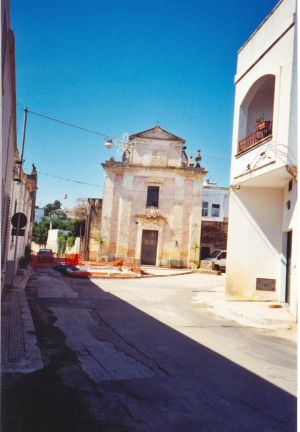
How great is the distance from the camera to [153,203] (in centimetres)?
3055

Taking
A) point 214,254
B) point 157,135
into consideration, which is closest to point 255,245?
point 214,254

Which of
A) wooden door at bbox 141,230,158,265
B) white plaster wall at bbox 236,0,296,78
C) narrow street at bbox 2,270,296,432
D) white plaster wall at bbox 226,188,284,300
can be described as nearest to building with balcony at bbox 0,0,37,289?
narrow street at bbox 2,270,296,432

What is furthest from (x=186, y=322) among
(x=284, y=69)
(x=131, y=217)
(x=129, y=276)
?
(x=131, y=217)

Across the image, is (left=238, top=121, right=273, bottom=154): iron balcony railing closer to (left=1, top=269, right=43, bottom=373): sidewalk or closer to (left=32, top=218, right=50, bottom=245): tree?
(left=1, top=269, right=43, bottom=373): sidewalk

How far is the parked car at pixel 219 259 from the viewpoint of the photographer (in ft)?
94.0

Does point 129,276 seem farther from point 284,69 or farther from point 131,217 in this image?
point 284,69

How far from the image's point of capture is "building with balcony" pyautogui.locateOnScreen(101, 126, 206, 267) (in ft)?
97.6

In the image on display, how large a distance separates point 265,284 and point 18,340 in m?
9.20

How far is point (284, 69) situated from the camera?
33.8 feet

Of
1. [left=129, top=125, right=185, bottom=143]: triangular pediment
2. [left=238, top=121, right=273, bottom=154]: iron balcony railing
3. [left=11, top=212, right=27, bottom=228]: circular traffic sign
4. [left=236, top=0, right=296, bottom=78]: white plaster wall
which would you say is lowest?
[left=11, top=212, right=27, bottom=228]: circular traffic sign

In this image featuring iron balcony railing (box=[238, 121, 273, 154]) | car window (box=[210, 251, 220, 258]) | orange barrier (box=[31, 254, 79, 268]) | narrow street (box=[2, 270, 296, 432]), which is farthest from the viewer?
car window (box=[210, 251, 220, 258])

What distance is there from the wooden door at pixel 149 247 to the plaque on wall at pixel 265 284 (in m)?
17.3

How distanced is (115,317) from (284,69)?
27.4 feet

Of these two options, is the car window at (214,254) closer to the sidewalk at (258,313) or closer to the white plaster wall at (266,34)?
the sidewalk at (258,313)
